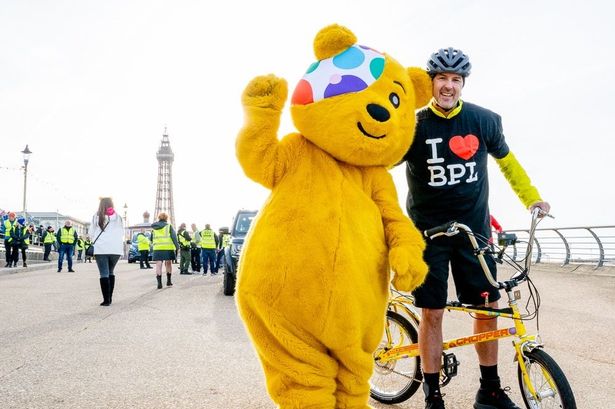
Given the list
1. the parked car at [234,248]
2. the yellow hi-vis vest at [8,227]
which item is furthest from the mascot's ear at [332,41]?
the yellow hi-vis vest at [8,227]

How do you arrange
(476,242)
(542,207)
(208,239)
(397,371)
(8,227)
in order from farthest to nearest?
1. (8,227)
2. (208,239)
3. (397,371)
4. (542,207)
5. (476,242)

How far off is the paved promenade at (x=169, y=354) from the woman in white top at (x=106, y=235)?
0.69m

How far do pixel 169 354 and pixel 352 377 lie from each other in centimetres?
295

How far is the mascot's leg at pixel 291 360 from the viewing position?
185 centimetres

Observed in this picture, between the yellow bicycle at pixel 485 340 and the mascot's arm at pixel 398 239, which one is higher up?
the mascot's arm at pixel 398 239

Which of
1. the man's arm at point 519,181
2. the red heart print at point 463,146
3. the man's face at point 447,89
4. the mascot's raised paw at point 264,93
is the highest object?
the man's face at point 447,89

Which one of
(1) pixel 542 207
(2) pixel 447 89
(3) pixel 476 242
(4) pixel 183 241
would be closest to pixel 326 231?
(3) pixel 476 242

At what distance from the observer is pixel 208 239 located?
15.9 meters

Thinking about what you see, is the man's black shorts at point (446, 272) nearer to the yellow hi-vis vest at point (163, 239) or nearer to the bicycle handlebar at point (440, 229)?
the bicycle handlebar at point (440, 229)

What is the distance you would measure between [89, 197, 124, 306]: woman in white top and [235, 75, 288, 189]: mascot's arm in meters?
6.13

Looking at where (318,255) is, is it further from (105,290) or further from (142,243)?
(142,243)

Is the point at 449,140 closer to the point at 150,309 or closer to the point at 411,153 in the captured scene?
the point at 411,153

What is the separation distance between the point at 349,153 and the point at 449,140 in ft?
3.56

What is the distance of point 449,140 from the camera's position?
2871 millimetres
